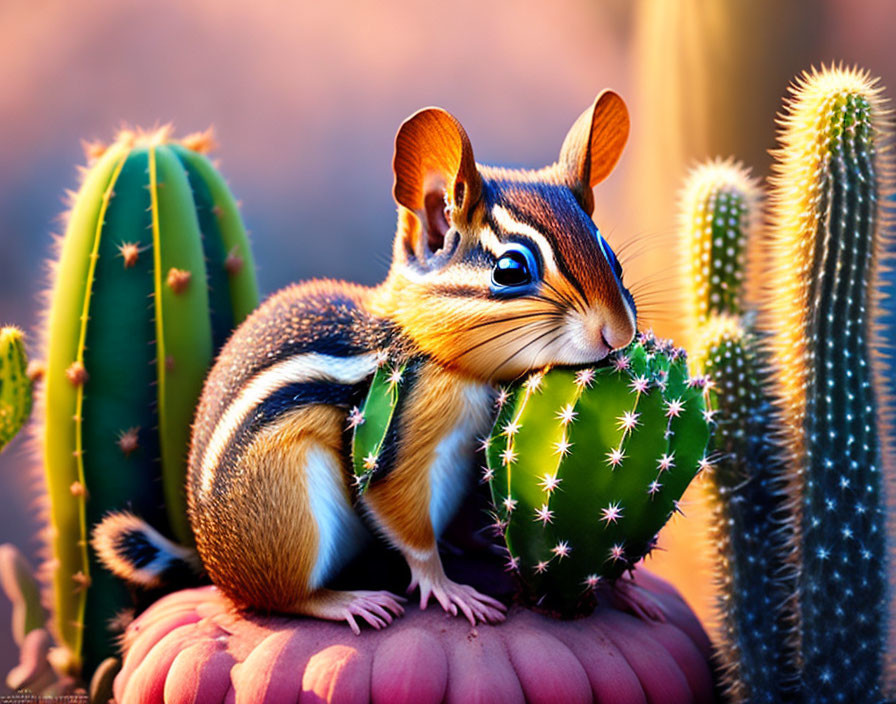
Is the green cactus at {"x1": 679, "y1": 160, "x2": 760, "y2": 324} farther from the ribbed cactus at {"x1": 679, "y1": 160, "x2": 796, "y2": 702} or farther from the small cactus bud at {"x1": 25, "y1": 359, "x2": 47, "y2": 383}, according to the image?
the small cactus bud at {"x1": 25, "y1": 359, "x2": 47, "y2": 383}

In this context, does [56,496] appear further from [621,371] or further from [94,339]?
[621,371]

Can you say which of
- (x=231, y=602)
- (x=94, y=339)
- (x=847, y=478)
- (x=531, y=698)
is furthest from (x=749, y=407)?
(x=94, y=339)

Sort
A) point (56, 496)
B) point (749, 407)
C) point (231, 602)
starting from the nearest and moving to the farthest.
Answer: point (231, 602), point (749, 407), point (56, 496)

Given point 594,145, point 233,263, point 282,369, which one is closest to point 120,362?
point 233,263

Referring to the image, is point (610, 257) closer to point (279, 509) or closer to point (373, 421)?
point (373, 421)

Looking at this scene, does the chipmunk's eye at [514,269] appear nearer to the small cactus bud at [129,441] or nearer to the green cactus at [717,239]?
the green cactus at [717,239]

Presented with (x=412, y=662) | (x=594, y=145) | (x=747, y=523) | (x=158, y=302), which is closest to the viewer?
(x=412, y=662)
